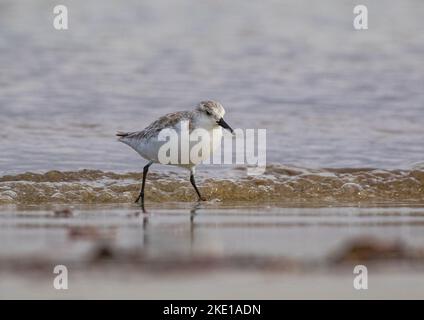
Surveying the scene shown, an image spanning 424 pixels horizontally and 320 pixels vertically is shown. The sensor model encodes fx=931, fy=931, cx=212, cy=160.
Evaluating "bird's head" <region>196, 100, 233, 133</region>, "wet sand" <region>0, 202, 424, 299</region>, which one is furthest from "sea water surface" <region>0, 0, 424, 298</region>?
"bird's head" <region>196, 100, 233, 133</region>

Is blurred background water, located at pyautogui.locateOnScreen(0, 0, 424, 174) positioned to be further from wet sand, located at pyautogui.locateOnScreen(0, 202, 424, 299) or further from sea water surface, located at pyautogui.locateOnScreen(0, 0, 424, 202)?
wet sand, located at pyautogui.locateOnScreen(0, 202, 424, 299)

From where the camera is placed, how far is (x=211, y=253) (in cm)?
588

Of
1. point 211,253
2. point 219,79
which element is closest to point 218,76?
point 219,79

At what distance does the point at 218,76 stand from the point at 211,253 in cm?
873

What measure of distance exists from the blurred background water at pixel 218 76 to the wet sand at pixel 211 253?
285 cm

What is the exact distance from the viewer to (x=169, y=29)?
16844 millimetres

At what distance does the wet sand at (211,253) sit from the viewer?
198 inches

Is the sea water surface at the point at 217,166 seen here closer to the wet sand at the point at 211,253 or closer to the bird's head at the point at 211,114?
the wet sand at the point at 211,253

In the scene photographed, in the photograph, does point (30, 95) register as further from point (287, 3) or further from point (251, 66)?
point (287, 3)

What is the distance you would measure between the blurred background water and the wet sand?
285cm

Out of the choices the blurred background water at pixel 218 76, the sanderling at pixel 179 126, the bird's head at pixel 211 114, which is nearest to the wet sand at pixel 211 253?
the sanderling at pixel 179 126

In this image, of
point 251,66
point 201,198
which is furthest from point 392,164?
point 251,66

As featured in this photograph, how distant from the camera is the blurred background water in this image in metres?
11.2

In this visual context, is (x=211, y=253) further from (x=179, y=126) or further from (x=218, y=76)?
(x=218, y=76)
